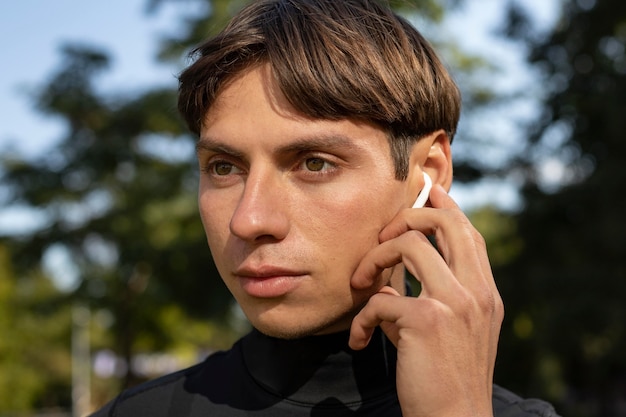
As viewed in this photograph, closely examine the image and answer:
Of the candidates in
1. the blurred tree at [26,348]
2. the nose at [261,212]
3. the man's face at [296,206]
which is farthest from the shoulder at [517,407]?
the blurred tree at [26,348]

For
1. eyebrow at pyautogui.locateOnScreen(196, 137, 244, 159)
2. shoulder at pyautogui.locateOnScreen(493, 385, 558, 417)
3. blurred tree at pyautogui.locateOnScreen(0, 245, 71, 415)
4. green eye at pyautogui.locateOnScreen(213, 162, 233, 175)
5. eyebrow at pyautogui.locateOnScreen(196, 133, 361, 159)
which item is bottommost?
blurred tree at pyautogui.locateOnScreen(0, 245, 71, 415)

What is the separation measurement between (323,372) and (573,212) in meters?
15.1

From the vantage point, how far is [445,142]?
2.22 metres

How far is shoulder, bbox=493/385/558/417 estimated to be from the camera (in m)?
2.12

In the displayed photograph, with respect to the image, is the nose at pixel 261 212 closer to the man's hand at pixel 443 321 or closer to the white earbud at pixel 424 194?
the man's hand at pixel 443 321

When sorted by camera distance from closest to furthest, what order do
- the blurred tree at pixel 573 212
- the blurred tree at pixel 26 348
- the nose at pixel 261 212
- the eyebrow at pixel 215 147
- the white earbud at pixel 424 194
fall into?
the nose at pixel 261 212
the eyebrow at pixel 215 147
the white earbud at pixel 424 194
the blurred tree at pixel 573 212
the blurred tree at pixel 26 348

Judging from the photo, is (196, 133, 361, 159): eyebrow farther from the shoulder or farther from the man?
the shoulder

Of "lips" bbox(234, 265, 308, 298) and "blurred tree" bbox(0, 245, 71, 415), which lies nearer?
"lips" bbox(234, 265, 308, 298)

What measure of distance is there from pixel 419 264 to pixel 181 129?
1537cm

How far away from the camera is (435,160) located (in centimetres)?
219

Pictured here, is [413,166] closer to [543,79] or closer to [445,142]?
[445,142]

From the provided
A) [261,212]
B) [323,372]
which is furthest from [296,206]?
[323,372]

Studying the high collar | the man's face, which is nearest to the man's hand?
the man's face

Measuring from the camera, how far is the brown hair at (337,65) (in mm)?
1880
